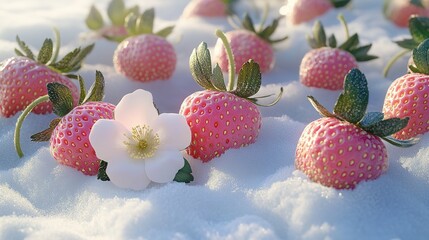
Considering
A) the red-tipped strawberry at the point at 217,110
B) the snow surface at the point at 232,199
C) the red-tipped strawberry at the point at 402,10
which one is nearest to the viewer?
the snow surface at the point at 232,199

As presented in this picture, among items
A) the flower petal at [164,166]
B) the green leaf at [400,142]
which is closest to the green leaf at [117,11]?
the flower petal at [164,166]

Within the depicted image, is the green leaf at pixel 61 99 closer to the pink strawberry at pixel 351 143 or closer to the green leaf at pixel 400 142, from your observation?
the pink strawberry at pixel 351 143

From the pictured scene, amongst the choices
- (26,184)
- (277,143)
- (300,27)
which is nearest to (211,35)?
(300,27)

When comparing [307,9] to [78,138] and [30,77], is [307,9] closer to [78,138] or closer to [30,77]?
[30,77]

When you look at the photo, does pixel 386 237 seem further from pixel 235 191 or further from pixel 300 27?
pixel 300 27

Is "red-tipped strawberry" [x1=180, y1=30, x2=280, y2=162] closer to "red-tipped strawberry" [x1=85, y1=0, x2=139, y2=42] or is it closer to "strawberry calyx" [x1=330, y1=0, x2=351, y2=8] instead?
"red-tipped strawberry" [x1=85, y1=0, x2=139, y2=42]

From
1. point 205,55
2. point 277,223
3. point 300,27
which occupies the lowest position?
point 300,27

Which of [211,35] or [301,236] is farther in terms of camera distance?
[211,35]
